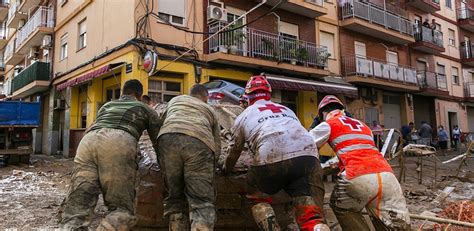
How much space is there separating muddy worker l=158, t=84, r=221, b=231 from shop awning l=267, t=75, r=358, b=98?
10391 mm

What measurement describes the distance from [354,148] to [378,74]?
55.3 ft

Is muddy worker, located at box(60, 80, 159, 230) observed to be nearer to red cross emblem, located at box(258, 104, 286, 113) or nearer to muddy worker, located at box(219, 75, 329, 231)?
muddy worker, located at box(219, 75, 329, 231)

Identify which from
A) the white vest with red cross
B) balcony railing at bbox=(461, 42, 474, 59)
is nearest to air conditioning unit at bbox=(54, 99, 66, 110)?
the white vest with red cross

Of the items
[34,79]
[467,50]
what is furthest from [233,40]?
[467,50]

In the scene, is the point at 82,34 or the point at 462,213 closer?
the point at 462,213

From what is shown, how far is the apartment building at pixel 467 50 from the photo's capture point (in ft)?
89.9

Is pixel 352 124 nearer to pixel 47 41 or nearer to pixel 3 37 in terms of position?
pixel 47 41

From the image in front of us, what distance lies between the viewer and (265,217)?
3441 mm

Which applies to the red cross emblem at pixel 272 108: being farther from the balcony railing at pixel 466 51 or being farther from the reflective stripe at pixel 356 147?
the balcony railing at pixel 466 51

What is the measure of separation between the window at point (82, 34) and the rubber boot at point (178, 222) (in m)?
14.2

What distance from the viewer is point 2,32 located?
33875 mm

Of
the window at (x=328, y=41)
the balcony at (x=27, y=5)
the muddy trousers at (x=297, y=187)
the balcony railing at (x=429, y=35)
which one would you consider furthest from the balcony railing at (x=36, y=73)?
the balcony railing at (x=429, y=35)

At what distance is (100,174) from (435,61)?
2634 centimetres

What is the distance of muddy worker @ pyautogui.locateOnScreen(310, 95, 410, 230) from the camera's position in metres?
3.38
